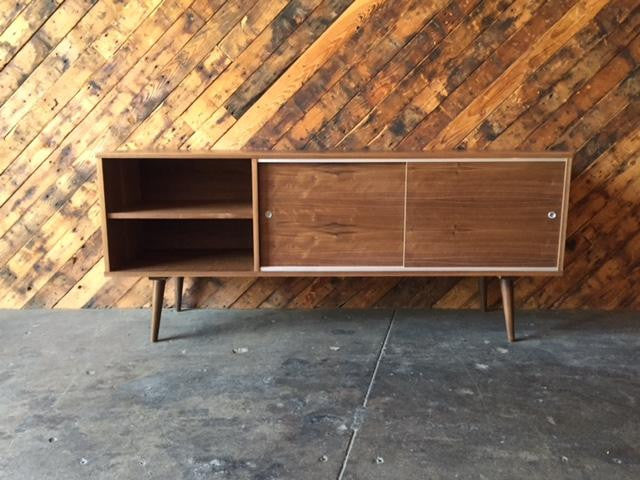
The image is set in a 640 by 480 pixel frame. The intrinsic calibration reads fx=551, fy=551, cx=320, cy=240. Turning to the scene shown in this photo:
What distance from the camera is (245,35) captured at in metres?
2.17

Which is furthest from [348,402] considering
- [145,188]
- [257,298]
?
[145,188]

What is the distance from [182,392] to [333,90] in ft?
4.17

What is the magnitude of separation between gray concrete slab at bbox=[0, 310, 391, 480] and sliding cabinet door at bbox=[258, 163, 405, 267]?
34 centimetres

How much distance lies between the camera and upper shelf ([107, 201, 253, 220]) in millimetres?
1915

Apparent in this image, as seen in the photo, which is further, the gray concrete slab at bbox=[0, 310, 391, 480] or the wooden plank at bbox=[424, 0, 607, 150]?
the wooden plank at bbox=[424, 0, 607, 150]

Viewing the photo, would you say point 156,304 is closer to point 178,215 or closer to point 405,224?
point 178,215

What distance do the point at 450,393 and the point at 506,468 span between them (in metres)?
0.36

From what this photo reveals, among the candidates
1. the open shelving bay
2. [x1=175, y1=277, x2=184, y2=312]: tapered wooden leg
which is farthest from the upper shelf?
[x1=175, y1=277, x2=184, y2=312]: tapered wooden leg

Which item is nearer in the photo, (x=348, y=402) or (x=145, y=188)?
(x=348, y=402)

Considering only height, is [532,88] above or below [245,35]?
below

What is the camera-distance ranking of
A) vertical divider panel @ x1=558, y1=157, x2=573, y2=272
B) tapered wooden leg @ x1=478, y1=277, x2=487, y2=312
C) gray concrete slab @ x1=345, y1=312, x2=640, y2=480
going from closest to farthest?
gray concrete slab @ x1=345, y1=312, x2=640, y2=480 → vertical divider panel @ x1=558, y1=157, x2=573, y2=272 → tapered wooden leg @ x1=478, y1=277, x2=487, y2=312

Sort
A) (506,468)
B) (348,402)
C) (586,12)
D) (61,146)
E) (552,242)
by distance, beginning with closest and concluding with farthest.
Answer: (506,468), (348,402), (552,242), (586,12), (61,146)

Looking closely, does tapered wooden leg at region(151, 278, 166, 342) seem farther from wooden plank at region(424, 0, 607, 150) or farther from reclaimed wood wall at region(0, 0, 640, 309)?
wooden plank at region(424, 0, 607, 150)

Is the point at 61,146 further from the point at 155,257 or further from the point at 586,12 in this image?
the point at 586,12
